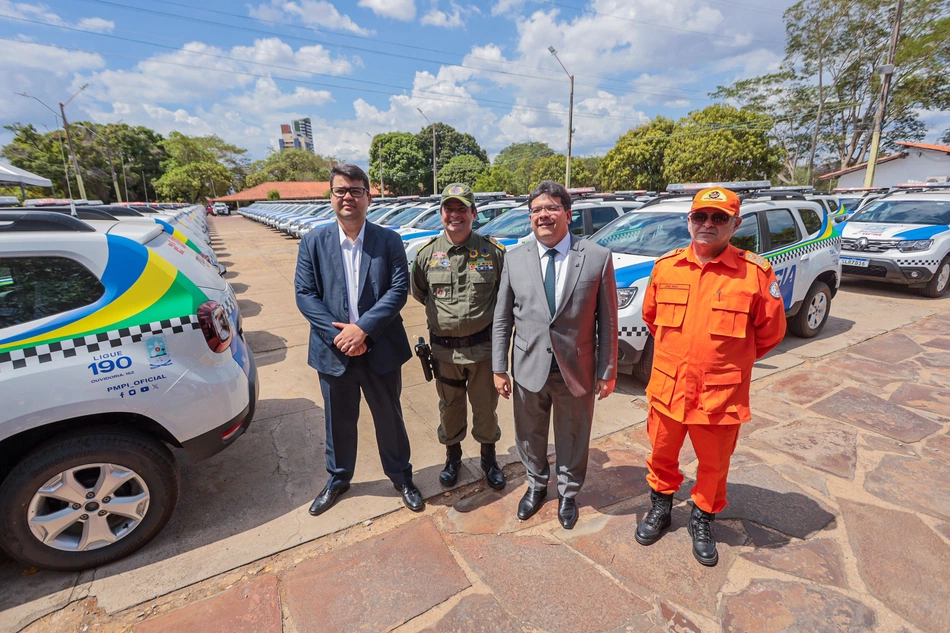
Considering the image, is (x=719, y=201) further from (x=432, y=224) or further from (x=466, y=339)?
(x=432, y=224)

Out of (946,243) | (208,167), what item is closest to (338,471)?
(946,243)

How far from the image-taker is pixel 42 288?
6.99ft

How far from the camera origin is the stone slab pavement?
1971 mm

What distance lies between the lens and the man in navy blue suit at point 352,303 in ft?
7.91

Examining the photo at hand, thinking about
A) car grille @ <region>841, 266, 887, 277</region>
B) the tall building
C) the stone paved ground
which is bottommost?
the stone paved ground

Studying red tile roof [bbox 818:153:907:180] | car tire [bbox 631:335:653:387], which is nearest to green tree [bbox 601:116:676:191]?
red tile roof [bbox 818:153:907:180]

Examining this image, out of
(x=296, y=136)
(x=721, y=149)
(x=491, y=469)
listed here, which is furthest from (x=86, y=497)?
(x=296, y=136)

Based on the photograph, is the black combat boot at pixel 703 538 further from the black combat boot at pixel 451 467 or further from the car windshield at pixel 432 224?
the car windshield at pixel 432 224

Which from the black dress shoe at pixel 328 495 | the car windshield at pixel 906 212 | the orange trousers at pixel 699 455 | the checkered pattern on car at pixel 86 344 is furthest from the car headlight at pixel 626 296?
the car windshield at pixel 906 212

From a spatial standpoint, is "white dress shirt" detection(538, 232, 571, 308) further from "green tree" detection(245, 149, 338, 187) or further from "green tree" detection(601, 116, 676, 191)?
"green tree" detection(245, 149, 338, 187)

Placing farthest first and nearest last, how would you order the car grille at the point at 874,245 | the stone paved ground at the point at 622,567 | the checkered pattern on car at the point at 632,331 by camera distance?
the car grille at the point at 874,245 < the checkered pattern on car at the point at 632,331 < the stone paved ground at the point at 622,567

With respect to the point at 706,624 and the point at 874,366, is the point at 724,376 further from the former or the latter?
the point at 874,366

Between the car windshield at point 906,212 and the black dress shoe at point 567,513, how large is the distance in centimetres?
938

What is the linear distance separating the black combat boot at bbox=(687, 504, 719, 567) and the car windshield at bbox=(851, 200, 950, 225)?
9.06 meters
